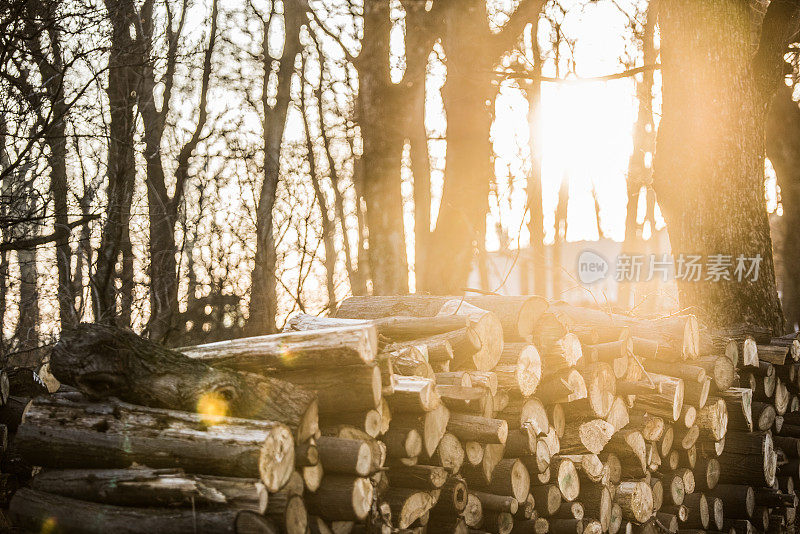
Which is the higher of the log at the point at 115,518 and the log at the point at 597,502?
the log at the point at 115,518

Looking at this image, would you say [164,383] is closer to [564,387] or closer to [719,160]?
[564,387]

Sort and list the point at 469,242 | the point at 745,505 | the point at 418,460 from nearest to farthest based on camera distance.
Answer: the point at 418,460 < the point at 745,505 < the point at 469,242

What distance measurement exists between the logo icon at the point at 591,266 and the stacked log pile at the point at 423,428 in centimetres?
146

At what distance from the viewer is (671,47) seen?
8484mm

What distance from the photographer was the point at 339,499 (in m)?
3.79

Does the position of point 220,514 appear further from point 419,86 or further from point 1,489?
→ point 419,86

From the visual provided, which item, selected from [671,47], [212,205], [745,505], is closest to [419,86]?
[671,47]

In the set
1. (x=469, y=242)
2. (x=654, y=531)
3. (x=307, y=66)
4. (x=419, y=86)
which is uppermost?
(x=307, y=66)

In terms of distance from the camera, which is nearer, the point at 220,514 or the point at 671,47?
the point at 220,514

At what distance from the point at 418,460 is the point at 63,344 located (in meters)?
2.06

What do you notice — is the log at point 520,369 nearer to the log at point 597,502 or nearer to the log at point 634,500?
the log at point 597,502

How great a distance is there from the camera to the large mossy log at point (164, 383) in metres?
3.74

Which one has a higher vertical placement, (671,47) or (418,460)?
(671,47)

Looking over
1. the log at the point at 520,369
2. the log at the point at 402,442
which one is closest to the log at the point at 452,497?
the log at the point at 402,442
